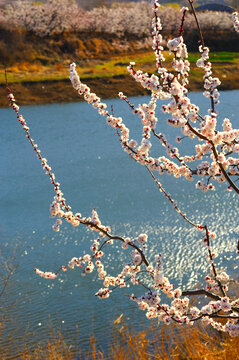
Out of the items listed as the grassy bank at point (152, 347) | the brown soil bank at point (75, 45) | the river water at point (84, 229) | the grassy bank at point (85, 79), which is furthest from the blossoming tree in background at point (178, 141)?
the brown soil bank at point (75, 45)

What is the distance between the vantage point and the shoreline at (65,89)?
30781 millimetres

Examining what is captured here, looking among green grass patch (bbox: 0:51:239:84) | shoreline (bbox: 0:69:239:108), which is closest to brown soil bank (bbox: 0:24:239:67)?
green grass patch (bbox: 0:51:239:84)

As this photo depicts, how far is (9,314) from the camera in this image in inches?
293

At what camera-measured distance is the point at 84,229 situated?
10656mm

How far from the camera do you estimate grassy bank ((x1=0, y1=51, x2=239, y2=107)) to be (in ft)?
103

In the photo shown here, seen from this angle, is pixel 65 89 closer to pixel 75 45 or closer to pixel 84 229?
pixel 75 45

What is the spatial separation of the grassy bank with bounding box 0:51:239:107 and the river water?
12.8m

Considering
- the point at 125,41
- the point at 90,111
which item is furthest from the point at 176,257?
the point at 125,41

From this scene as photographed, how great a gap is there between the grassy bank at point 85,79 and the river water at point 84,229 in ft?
41.9

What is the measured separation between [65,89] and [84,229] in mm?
23166

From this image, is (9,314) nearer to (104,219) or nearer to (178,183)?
(104,219)

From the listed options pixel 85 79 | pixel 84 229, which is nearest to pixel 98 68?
pixel 85 79

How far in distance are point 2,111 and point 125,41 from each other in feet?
80.1

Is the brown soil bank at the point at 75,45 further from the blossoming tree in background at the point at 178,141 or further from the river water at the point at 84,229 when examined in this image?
the blossoming tree in background at the point at 178,141
